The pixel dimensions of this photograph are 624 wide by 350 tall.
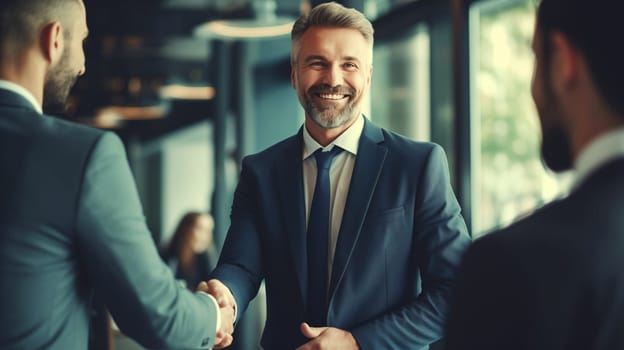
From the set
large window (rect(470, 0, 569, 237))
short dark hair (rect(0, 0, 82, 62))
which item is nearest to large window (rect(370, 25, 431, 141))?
large window (rect(470, 0, 569, 237))

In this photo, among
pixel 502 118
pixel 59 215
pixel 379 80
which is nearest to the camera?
pixel 59 215

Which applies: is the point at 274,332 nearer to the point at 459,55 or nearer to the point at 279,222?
the point at 279,222

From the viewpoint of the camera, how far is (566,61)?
0.96 meters

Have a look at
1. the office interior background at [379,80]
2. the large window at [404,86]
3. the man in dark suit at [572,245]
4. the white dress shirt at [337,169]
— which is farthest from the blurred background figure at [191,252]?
the man in dark suit at [572,245]

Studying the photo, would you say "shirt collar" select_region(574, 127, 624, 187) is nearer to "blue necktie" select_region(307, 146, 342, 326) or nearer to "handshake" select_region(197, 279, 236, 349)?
"blue necktie" select_region(307, 146, 342, 326)

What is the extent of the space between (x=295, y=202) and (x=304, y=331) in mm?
361

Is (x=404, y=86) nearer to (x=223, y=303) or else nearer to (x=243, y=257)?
(x=243, y=257)

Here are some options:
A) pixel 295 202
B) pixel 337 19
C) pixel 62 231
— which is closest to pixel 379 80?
pixel 337 19

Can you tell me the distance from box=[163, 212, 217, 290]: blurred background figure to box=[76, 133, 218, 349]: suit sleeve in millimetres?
4617

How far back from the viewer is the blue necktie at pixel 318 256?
1.90 meters

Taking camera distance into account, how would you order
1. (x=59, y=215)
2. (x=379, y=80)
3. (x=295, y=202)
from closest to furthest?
(x=59, y=215) → (x=295, y=202) → (x=379, y=80)

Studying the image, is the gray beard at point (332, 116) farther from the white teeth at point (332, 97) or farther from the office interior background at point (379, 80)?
the office interior background at point (379, 80)

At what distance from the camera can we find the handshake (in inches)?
75.7

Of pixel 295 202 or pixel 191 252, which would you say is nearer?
pixel 295 202
